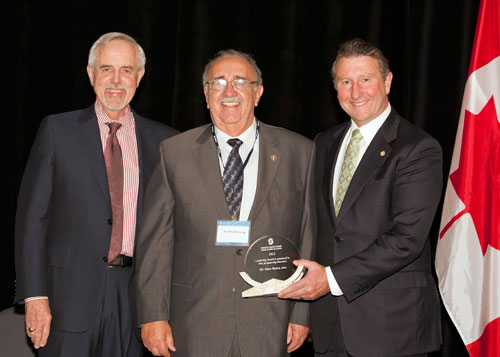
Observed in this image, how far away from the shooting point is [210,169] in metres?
2.80

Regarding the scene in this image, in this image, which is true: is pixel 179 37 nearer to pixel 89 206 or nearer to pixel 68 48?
pixel 68 48

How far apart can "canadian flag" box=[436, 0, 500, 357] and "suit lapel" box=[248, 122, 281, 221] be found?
4.10 ft

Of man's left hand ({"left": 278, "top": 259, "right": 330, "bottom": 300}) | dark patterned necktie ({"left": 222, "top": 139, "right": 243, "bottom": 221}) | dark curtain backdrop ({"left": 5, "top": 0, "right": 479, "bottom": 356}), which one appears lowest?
man's left hand ({"left": 278, "top": 259, "right": 330, "bottom": 300})

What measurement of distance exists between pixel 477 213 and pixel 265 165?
1.39m

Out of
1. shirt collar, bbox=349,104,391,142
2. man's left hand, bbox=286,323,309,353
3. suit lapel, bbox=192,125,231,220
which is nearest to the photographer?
suit lapel, bbox=192,125,231,220

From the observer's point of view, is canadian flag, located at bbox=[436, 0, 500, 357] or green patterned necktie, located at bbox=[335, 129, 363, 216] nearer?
green patterned necktie, located at bbox=[335, 129, 363, 216]

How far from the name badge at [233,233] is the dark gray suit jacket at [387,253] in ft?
1.59

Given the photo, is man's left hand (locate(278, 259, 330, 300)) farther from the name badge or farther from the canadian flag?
the canadian flag

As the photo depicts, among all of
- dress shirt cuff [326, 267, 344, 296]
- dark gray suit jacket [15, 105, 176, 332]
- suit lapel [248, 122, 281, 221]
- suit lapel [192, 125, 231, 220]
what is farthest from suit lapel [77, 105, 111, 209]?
dress shirt cuff [326, 267, 344, 296]

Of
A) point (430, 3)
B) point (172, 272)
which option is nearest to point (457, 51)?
point (430, 3)

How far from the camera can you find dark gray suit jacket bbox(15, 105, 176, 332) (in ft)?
9.62

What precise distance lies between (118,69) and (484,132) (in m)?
2.16

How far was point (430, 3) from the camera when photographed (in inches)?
173

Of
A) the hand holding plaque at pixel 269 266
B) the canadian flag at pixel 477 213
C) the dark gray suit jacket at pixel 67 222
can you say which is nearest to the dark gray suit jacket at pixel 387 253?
the hand holding plaque at pixel 269 266
